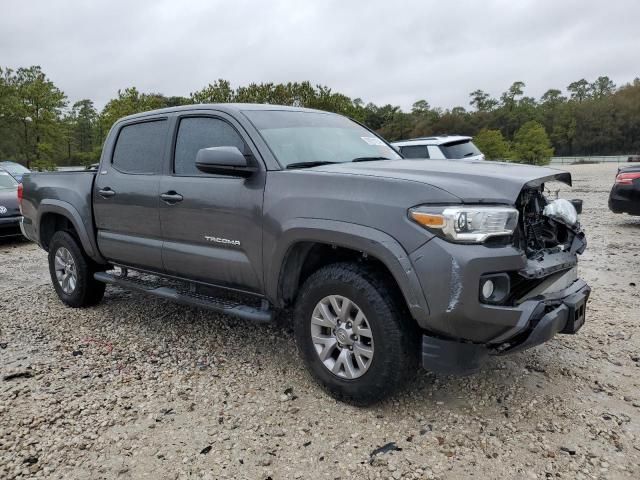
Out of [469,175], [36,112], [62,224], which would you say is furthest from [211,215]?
[36,112]

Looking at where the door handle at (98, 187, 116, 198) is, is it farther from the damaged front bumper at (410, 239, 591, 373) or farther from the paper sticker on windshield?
the damaged front bumper at (410, 239, 591, 373)

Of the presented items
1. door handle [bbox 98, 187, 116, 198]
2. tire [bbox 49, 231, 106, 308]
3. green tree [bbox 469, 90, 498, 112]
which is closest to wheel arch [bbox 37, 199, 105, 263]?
tire [bbox 49, 231, 106, 308]

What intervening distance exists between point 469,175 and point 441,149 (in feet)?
21.9

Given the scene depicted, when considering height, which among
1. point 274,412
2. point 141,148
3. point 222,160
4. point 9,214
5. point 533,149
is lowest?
point 274,412

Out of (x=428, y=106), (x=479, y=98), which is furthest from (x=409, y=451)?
(x=428, y=106)

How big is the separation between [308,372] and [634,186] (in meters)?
7.61

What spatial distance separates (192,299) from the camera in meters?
3.86

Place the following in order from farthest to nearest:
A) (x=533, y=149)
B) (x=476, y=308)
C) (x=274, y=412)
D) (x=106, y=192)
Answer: (x=533, y=149) < (x=106, y=192) < (x=274, y=412) < (x=476, y=308)

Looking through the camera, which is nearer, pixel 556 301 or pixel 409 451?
pixel 409 451

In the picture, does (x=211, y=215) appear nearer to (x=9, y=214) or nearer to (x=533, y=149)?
(x=9, y=214)

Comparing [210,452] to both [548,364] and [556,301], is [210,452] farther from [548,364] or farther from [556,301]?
[548,364]

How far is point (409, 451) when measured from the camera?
268 centimetres

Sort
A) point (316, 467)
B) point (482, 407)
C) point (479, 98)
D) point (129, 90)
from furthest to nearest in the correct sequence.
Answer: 1. point (479, 98)
2. point (129, 90)
3. point (482, 407)
4. point (316, 467)

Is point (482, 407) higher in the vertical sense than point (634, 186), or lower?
lower
